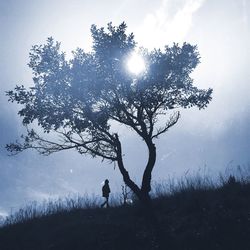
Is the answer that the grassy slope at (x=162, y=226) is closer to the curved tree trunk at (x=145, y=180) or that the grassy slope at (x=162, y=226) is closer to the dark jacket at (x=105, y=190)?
the curved tree trunk at (x=145, y=180)

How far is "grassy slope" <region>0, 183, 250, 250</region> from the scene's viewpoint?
18175 millimetres

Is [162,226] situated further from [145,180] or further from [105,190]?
[105,190]

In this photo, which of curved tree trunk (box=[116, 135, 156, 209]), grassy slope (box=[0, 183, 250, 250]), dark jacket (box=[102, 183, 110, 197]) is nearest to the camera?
grassy slope (box=[0, 183, 250, 250])

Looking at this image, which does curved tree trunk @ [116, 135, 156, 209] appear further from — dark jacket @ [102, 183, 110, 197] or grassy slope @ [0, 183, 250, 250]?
dark jacket @ [102, 183, 110, 197]

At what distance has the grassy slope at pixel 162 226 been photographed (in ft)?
59.6

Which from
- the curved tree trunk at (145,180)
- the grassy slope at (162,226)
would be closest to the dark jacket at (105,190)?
the grassy slope at (162,226)

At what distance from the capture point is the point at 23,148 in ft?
79.7

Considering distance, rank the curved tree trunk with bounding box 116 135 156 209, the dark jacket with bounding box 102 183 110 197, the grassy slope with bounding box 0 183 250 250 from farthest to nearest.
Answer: the dark jacket with bounding box 102 183 110 197 < the curved tree trunk with bounding box 116 135 156 209 < the grassy slope with bounding box 0 183 250 250

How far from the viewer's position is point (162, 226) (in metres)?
20.5

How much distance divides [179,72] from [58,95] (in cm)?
762

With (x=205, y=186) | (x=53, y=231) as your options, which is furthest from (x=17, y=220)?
(x=205, y=186)

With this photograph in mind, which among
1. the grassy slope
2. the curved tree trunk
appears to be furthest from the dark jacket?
the curved tree trunk

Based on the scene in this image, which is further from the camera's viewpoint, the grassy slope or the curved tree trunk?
the curved tree trunk

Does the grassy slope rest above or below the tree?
below
